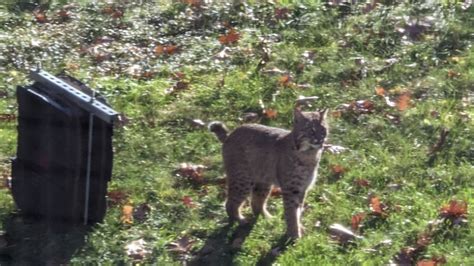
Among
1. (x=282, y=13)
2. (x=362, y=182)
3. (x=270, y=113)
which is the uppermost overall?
(x=282, y=13)

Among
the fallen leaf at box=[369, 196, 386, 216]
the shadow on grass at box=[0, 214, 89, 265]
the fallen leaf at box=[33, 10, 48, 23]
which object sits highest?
the fallen leaf at box=[33, 10, 48, 23]

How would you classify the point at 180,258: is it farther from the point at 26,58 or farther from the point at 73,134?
the point at 26,58

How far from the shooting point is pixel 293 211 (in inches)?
292

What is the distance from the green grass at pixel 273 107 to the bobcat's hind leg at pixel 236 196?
0.13 m

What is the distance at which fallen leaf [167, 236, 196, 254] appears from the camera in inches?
289

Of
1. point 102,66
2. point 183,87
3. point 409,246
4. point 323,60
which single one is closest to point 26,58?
point 102,66

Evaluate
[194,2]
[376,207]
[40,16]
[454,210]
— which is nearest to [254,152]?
[376,207]

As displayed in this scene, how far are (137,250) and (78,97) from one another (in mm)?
1037

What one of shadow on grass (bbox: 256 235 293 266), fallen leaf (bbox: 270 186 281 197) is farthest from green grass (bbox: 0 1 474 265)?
fallen leaf (bbox: 270 186 281 197)

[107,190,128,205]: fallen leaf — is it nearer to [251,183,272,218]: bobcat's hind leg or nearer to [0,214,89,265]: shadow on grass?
[0,214,89,265]: shadow on grass

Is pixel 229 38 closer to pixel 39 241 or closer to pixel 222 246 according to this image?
pixel 222 246

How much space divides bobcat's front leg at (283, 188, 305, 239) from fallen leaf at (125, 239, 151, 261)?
911 millimetres

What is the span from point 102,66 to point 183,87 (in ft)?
3.07

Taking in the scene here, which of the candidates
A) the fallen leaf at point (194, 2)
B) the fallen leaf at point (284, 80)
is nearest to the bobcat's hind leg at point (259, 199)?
the fallen leaf at point (284, 80)
